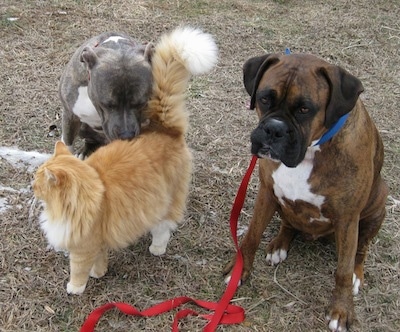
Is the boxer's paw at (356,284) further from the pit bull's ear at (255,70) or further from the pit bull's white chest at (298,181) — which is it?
the pit bull's ear at (255,70)

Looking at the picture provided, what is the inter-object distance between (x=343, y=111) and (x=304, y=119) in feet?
0.61

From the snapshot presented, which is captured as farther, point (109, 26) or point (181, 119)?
point (109, 26)

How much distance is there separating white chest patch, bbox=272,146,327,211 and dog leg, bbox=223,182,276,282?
0.71ft

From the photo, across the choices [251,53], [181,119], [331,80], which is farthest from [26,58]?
[331,80]

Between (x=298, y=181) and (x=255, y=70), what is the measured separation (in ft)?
2.07

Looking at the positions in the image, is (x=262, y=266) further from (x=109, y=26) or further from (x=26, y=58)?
(x=109, y=26)

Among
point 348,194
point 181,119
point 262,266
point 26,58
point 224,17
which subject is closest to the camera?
point 348,194

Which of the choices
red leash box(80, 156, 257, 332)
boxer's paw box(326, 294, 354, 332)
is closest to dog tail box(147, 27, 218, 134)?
red leash box(80, 156, 257, 332)

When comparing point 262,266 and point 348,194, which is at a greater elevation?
point 348,194

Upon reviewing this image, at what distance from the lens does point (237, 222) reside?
3590mm

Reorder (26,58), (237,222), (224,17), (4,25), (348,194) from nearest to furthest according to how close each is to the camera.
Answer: (348,194) < (237,222) < (26,58) < (4,25) < (224,17)

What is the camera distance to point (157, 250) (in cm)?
332

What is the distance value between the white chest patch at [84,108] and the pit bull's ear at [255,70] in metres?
1.34

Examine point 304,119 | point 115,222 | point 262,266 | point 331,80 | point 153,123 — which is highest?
point 331,80
